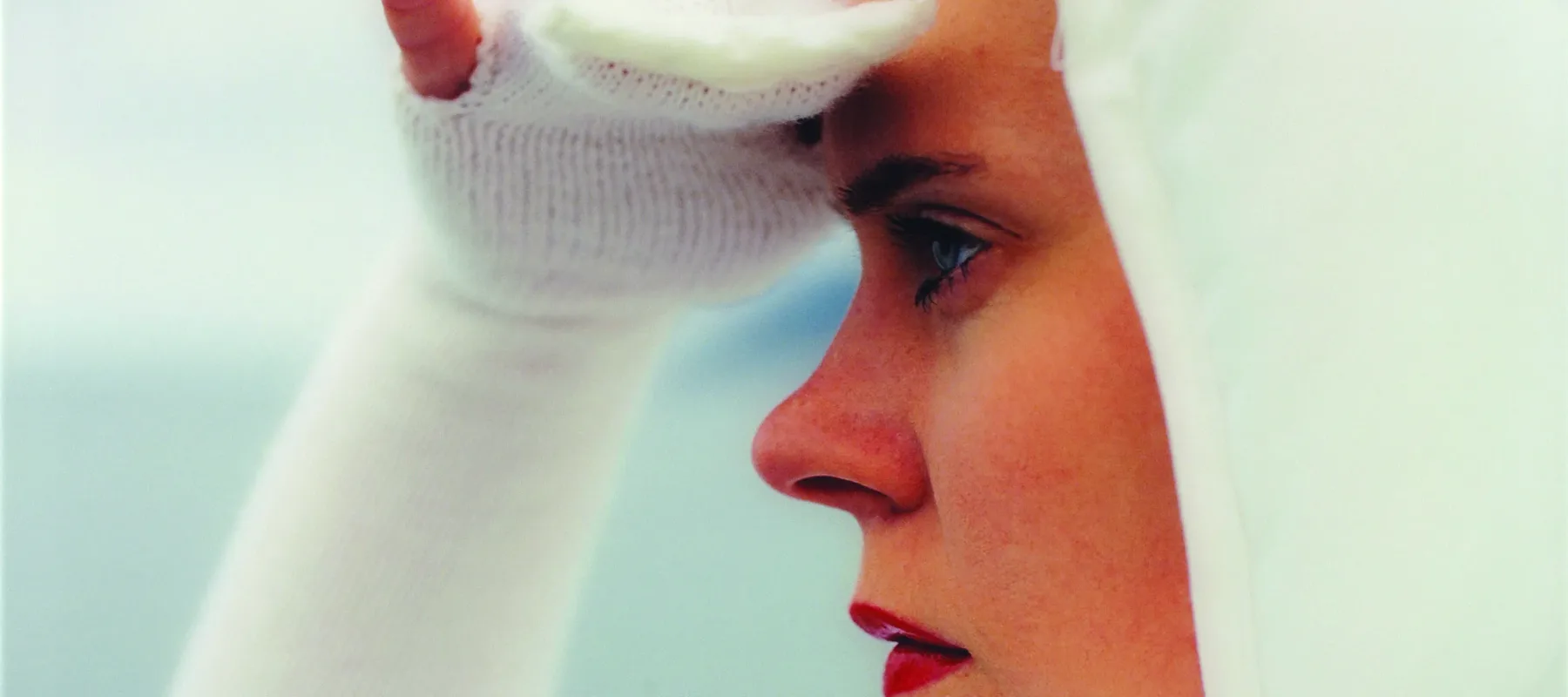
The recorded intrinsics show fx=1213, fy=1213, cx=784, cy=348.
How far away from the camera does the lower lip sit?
0.47m

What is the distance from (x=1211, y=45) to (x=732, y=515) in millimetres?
824

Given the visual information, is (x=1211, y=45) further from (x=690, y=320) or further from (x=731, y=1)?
(x=690, y=320)

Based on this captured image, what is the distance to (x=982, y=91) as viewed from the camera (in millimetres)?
395

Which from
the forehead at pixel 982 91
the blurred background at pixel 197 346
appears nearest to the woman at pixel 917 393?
the forehead at pixel 982 91

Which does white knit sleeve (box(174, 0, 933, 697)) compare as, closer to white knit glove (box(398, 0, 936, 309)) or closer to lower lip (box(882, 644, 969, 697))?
white knit glove (box(398, 0, 936, 309))

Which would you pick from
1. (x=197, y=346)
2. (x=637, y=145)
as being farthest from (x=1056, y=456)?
(x=197, y=346)

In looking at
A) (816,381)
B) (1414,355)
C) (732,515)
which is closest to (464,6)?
(816,381)

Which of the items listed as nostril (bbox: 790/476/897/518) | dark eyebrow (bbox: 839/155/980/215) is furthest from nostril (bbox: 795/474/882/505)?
dark eyebrow (bbox: 839/155/980/215)

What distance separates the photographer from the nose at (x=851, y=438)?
0.46m

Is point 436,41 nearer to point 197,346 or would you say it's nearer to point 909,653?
point 909,653

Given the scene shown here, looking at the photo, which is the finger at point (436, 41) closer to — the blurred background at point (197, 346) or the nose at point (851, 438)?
the nose at point (851, 438)

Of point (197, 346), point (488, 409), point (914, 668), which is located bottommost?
point (914, 668)

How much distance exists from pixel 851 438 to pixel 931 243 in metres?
0.08

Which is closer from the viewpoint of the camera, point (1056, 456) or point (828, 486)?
point (1056, 456)
